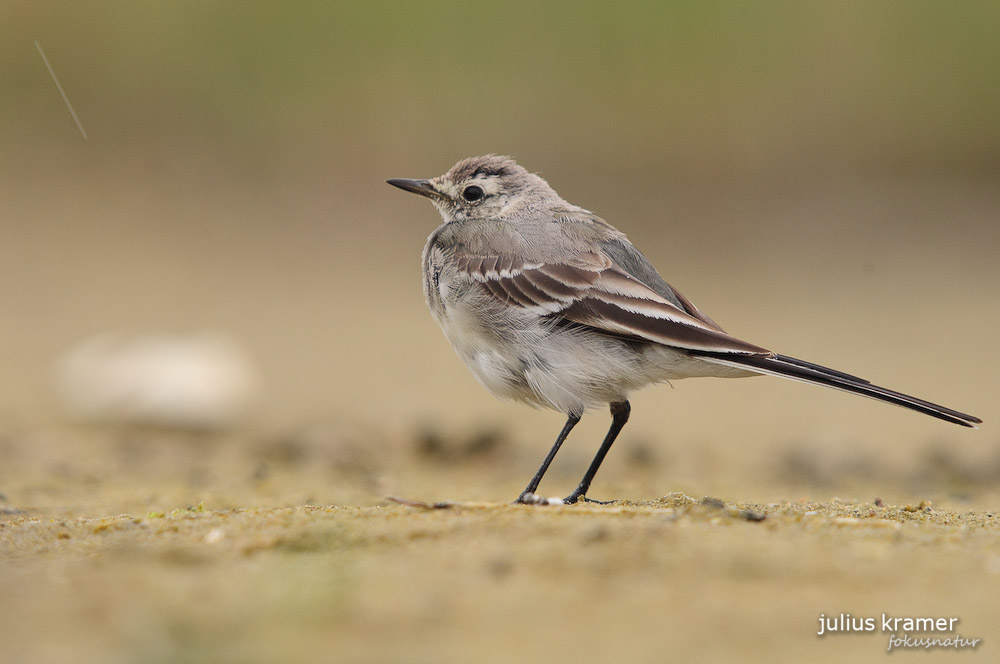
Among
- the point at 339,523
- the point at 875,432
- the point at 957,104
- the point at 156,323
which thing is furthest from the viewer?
the point at 957,104

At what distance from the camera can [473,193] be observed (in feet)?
22.2

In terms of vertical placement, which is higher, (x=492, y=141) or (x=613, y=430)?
(x=492, y=141)

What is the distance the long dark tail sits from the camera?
15.4 ft

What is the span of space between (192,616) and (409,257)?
547 inches

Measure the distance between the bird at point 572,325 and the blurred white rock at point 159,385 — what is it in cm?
362

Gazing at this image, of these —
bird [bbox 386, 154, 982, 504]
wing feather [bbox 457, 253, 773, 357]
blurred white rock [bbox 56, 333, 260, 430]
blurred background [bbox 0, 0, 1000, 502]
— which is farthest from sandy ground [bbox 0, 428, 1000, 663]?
blurred background [bbox 0, 0, 1000, 502]

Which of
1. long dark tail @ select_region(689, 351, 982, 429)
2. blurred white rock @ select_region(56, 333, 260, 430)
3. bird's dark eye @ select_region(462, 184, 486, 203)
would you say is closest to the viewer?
long dark tail @ select_region(689, 351, 982, 429)

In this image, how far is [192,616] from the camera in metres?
3.14

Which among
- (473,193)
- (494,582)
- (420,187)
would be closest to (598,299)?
(473,193)

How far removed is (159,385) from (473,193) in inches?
145

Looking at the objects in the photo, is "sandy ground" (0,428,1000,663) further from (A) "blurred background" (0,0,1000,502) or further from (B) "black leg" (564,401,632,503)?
(A) "blurred background" (0,0,1000,502)

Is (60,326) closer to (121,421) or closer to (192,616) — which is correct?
(121,421)

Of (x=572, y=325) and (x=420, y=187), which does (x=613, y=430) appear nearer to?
(x=572, y=325)

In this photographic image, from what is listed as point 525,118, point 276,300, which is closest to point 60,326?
point 276,300
